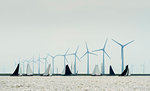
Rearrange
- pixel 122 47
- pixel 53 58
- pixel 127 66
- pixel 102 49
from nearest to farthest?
pixel 122 47 < pixel 127 66 < pixel 102 49 < pixel 53 58

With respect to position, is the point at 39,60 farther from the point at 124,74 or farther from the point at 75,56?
the point at 124,74

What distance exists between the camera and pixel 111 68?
15725 cm

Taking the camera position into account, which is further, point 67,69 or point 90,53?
point 90,53

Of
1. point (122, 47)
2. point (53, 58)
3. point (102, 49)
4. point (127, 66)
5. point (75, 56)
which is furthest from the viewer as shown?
point (53, 58)

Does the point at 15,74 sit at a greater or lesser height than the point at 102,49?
lesser

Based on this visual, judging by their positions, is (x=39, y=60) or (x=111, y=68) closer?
(x=111, y=68)

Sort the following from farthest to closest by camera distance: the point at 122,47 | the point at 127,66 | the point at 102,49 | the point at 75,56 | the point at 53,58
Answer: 1. the point at 53,58
2. the point at 75,56
3. the point at 102,49
4. the point at 127,66
5. the point at 122,47

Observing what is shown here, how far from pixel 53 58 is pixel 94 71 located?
3337 centimetres

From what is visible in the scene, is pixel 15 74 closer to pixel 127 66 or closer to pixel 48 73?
pixel 48 73

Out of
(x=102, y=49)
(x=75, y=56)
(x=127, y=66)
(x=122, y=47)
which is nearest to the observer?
(x=122, y=47)

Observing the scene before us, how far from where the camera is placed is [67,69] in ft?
476

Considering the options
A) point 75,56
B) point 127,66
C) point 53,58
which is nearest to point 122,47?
point 127,66

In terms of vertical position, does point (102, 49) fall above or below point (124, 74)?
above

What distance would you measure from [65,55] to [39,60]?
68.1 ft
